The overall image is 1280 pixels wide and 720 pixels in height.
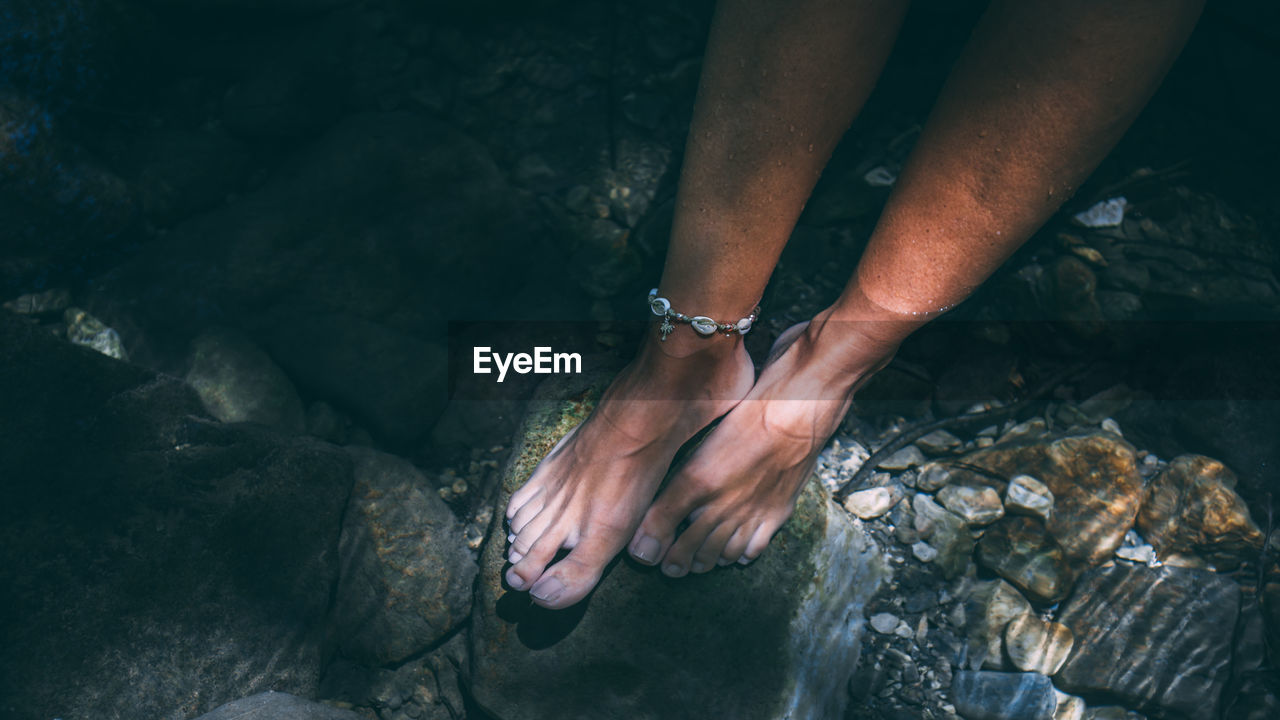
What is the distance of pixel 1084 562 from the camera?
7.20 ft

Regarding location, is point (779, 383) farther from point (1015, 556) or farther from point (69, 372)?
point (69, 372)

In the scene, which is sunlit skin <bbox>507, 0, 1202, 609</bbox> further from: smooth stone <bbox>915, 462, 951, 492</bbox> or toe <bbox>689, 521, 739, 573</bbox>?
smooth stone <bbox>915, 462, 951, 492</bbox>

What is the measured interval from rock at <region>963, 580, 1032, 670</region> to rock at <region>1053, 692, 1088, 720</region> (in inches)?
7.5

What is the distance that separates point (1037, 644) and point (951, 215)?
52.0 inches

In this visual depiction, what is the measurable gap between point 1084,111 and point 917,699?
5.25 ft

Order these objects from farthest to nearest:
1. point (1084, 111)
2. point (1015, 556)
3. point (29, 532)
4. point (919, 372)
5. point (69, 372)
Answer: point (919, 372), point (1015, 556), point (69, 372), point (29, 532), point (1084, 111)

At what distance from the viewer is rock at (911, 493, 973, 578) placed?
2.18 m

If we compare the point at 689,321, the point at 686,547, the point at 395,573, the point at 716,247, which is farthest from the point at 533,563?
the point at 716,247

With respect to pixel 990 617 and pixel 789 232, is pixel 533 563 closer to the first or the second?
pixel 789 232

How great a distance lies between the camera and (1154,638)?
207cm

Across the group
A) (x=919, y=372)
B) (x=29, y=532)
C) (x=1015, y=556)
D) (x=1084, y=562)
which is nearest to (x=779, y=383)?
(x=919, y=372)

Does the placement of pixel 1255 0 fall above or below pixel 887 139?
above

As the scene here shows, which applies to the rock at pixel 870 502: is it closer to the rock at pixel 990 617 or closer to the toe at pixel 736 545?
the rock at pixel 990 617

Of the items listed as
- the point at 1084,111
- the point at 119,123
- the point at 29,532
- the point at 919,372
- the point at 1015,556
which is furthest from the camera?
the point at 119,123
